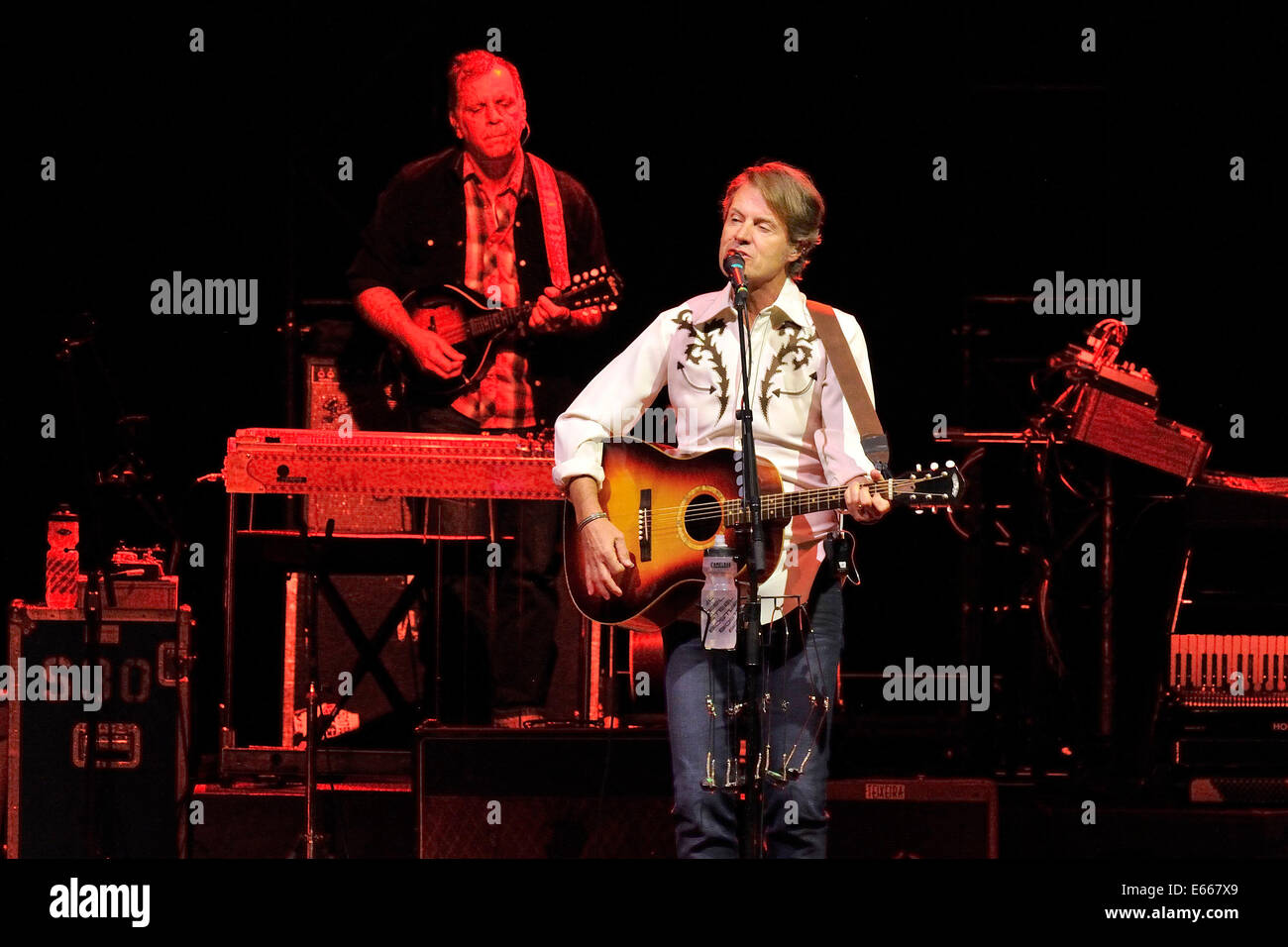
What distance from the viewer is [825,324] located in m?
4.39

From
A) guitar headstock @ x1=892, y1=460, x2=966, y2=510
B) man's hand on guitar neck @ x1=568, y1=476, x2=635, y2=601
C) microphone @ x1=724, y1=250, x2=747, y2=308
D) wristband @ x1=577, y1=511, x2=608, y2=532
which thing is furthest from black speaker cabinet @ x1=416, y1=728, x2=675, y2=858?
microphone @ x1=724, y1=250, x2=747, y2=308

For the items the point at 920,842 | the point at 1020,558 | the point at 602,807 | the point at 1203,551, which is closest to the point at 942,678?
the point at 1020,558

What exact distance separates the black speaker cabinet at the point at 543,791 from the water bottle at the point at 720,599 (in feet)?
4.16

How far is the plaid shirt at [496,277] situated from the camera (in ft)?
21.4

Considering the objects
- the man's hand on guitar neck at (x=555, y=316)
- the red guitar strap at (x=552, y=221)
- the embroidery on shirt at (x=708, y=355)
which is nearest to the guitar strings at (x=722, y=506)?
the embroidery on shirt at (x=708, y=355)

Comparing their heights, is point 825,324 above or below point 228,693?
above

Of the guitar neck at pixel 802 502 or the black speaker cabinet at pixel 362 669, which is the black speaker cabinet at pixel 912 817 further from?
the black speaker cabinet at pixel 362 669

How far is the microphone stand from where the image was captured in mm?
3896

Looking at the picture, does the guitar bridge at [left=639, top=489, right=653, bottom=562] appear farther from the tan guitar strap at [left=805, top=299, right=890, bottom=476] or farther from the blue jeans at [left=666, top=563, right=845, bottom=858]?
the tan guitar strap at [left=805, top=299, right=890, bottom=476]

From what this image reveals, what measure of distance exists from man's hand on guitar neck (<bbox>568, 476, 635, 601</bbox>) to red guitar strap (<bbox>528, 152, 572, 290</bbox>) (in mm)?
2276

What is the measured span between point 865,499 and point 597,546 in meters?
0.73

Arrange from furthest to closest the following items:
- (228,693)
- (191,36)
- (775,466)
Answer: (191,36) < (228,693) < (775,466)

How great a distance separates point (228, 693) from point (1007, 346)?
3913mm
